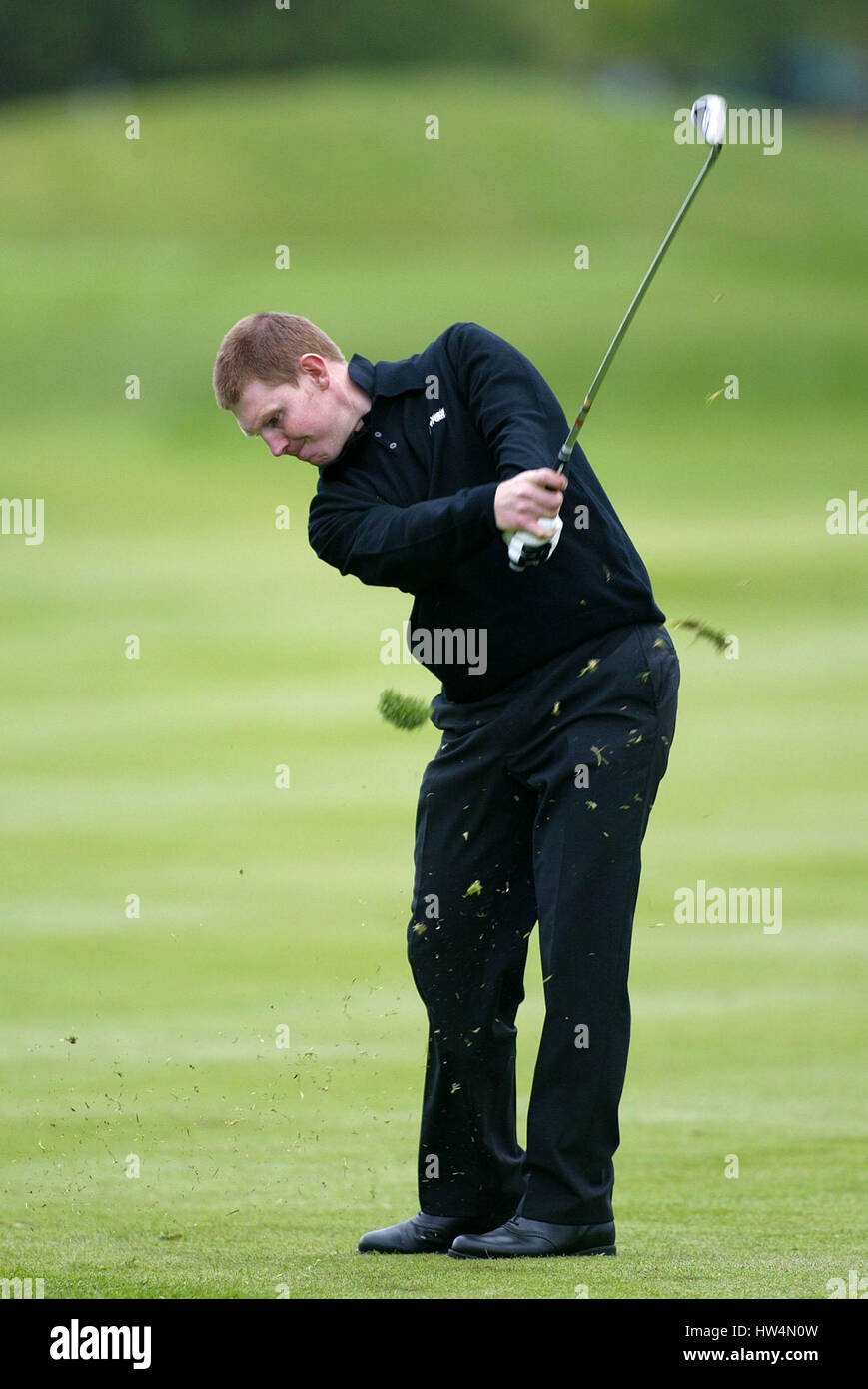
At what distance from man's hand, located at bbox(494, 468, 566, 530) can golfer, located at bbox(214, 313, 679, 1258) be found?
0.34ft

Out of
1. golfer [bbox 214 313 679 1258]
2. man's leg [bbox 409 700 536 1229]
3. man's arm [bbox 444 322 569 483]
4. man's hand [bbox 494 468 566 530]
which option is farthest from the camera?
man's leg [bbox 409 700 536 1229]

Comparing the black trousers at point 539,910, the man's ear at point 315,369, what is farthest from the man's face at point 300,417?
the black trousers at point 539,910

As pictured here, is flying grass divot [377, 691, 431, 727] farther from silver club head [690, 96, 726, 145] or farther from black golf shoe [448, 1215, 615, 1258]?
silver club head [690, 96, 726, 145]

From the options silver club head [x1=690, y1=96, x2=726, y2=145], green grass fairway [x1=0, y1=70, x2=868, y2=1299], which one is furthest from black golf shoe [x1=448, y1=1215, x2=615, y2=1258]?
silver club head [x1=690, y1=96, x2=726, y2=145]

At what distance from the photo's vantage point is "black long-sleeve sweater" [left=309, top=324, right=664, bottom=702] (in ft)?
13.9

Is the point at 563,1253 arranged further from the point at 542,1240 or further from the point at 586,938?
the point at 586,938

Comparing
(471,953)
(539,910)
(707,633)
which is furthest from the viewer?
(707,633)

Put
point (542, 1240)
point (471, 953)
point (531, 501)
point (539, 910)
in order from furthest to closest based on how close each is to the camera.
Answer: point (471, 953) < point (539, 910) < point (542, 1240) < point (531, 501)

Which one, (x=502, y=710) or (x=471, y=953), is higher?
(x=502, y=710)

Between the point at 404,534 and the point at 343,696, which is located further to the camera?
the point at 343,696

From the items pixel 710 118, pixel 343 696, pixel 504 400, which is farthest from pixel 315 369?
pixel 343 696

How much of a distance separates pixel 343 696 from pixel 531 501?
11493mm

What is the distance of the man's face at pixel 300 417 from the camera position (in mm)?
4184

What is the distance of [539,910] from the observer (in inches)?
167
